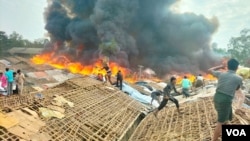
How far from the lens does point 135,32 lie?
43219mm

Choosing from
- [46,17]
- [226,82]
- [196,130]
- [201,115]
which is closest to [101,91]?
[201,115]

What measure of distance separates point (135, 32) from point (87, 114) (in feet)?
115

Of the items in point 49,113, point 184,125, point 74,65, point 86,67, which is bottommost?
point 86,67

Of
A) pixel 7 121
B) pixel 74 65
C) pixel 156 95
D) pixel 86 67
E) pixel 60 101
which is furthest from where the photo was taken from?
pixel 74 65

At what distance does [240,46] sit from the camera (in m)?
60.2

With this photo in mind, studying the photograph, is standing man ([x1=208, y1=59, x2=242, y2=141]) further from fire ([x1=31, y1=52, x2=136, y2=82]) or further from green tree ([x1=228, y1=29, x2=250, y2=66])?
green tree ([x1=228, y1=29, x2=250, y2=66])

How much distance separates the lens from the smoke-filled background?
38.3m

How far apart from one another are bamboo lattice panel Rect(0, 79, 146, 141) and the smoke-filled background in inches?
995

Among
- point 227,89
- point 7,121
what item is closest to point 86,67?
point 7,121

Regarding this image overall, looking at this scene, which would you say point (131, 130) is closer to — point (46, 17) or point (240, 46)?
point (46, 17)

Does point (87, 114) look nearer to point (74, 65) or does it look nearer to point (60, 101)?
point (60, 101)

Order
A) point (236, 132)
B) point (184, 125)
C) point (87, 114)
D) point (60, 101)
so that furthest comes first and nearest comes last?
point (60, 101)
point (87, 114)
point (184, 125)
point (236, 132)

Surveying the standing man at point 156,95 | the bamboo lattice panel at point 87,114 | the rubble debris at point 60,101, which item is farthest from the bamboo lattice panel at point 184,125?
the standing man at point 156,95

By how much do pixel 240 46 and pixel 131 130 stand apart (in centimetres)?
5563
